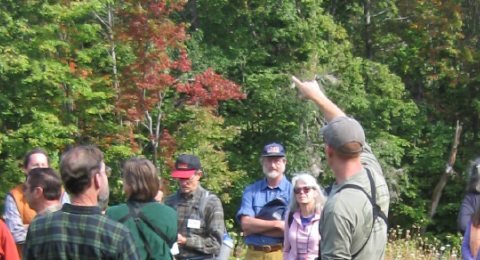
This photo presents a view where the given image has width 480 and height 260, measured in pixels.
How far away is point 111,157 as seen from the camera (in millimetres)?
15984

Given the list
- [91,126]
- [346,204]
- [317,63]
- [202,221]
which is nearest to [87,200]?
[346,204]

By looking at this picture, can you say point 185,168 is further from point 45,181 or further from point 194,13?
point 194,13

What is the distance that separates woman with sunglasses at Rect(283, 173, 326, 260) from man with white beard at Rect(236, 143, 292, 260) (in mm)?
504

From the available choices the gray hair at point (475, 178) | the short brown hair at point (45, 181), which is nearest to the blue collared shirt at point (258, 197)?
the gray hair at point (475, 178)

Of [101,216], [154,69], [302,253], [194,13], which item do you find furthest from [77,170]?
[194,13]

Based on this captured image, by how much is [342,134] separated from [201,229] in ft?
9.19

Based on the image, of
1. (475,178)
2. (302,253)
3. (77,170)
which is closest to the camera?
(77,170)

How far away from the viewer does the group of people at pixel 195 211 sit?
2816 mm

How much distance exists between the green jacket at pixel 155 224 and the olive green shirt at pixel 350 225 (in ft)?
4.53

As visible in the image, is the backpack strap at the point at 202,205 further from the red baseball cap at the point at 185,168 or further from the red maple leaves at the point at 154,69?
the red maple leaves at the point at 154,69

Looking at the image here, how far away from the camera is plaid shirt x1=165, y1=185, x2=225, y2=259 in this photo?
5.32m

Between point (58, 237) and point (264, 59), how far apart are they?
62.1ft

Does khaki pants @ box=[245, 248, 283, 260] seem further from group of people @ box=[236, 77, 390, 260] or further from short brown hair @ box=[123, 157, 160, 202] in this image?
group of people @ box=[236, 77, 390, 260]

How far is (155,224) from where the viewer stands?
392 centimetres
